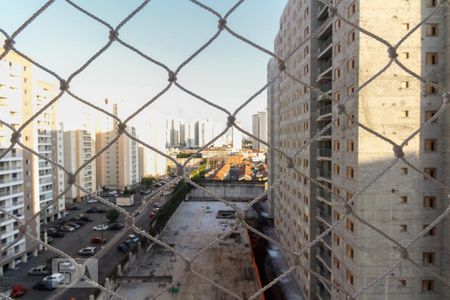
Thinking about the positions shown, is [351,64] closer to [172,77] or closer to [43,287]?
[172,77]

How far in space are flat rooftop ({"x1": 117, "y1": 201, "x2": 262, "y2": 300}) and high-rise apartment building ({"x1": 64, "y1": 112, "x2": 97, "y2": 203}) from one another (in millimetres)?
5054

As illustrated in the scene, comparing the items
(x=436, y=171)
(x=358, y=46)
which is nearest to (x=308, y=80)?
(x=358, y=46)

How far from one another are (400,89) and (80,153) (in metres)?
11.8

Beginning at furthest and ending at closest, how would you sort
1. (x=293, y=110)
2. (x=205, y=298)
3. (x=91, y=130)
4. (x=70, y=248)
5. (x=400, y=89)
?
(x=91, y=130) < (x=70, y=248) < (x=293, y=110) < (x=205, y=298) < (x=400, y=89)

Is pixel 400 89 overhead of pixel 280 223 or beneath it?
overhead

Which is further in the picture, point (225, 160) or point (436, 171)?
point (225, 160)

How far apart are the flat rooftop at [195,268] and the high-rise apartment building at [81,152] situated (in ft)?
16.6

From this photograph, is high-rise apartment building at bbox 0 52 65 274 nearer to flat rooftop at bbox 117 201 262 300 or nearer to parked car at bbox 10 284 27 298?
parked car at bbox 10 284 27 298

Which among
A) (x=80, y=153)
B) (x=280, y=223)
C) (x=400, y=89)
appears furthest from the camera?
(x=80, y=153)

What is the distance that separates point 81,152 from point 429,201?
11967 millimetres

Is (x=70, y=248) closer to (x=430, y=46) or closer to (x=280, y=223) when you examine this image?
(x=280, y=223)

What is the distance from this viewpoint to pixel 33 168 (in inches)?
300

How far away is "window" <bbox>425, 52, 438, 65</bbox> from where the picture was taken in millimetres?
3016

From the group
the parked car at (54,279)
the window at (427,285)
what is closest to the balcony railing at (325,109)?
the window at (427,285)
